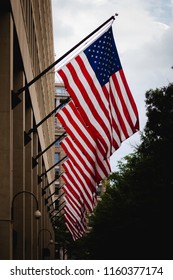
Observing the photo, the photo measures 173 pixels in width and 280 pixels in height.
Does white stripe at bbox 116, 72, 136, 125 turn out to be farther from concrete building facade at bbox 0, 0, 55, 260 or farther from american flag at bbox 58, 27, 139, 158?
concrete building facade at bbox 0, 0, 55, 260

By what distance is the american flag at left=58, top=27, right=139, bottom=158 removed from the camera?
18000mm

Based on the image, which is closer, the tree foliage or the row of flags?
the row of flags

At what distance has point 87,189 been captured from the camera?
26438 mm

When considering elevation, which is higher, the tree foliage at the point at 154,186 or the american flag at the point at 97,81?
the tree foliage at the point at 154,186

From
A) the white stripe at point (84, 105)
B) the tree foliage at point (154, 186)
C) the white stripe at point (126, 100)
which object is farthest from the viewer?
the tree foliage at point (154, 186)

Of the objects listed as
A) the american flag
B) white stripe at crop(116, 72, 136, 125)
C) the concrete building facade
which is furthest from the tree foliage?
the american flag

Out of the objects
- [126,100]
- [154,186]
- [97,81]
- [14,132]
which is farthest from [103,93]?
[154,186]

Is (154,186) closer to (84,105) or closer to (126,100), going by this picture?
(126,100)

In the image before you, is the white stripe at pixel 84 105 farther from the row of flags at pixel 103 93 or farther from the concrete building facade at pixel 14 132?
the concrete building facade at pixel 14 132

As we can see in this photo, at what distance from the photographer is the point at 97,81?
1805cm

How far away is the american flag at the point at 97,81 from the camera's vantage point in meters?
18.0

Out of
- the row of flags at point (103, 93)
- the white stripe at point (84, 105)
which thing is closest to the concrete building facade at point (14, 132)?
the row of flags at point (103, 93)

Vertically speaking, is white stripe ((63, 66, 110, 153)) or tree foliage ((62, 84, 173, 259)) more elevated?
tree foliage ((62, 84, 173, 259))

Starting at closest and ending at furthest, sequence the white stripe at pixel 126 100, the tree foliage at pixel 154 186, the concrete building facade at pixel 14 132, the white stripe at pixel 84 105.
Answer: the white stripe at pixel 84 105 < the white stripe at pixel 126 100 < the concrete building facade at pixel 14 132 < the tree foliage at pixel 154 186
